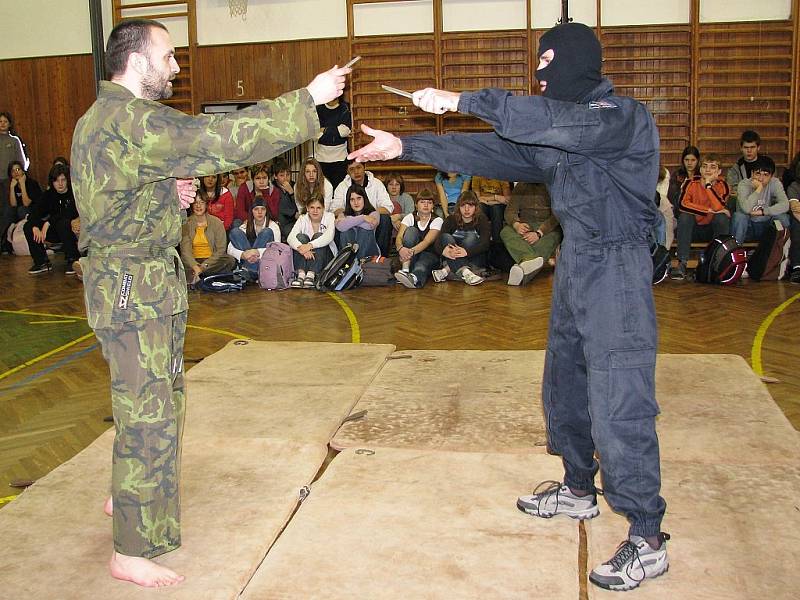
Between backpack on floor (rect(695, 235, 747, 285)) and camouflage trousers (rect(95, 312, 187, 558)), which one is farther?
backpack on floor (rect(695, 235, 747, 285))

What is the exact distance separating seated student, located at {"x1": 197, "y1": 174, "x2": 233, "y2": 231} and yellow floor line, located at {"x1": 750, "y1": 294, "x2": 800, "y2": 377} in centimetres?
582

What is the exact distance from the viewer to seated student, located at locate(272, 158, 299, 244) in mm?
9956

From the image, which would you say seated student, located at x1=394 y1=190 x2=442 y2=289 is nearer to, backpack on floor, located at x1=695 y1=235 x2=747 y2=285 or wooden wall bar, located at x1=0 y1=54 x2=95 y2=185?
backpack on floor, located at x1=695 y1=235 x2=747 y2=285

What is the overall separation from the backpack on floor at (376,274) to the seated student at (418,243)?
112 millimetres

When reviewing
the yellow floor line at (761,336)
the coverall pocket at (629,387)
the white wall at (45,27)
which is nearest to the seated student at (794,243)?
the yellow floor line at (761,336)

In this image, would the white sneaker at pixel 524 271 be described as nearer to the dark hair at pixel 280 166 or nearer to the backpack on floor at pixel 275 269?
the backpack on floor at pixel 275 269

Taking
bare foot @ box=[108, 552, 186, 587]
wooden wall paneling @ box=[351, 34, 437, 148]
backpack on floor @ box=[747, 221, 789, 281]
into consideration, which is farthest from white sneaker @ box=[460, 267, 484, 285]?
bare foot @ box=[108, 552, 186, 587]

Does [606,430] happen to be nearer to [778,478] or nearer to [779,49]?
[778,478]

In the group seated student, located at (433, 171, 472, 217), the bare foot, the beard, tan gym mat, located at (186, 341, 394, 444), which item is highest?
the beard

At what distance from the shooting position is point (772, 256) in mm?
8805

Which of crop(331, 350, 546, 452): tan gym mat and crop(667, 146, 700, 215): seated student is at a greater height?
crop(667, 146, 700, 215): seated student

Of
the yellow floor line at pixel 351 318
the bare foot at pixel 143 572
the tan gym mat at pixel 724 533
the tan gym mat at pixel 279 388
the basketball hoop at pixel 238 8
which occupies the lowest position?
the yellow floor line at pixel 351 318

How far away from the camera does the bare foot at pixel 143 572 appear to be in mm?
2922

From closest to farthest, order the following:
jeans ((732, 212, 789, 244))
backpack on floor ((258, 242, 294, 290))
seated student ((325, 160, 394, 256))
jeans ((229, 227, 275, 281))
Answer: backpack on floor ((258, 242, 294, 290)), jeans ((732, 212, 789, 244)), jeans ((229, 227, 275, 281)), seated student ((325, 160, 394, 256))
